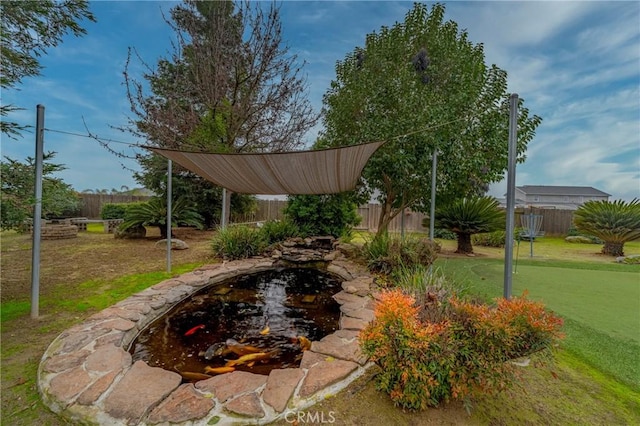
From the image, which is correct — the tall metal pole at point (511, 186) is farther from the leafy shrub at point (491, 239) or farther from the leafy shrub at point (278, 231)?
the leafy shrub at point (491, 239)

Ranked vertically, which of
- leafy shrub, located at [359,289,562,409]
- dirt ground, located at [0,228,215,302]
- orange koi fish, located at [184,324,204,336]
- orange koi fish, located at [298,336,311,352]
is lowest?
orange koi fish, located at [184,324,204,336]

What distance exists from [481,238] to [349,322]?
8094mm

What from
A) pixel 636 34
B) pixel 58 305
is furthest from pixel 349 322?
pixel 636 34

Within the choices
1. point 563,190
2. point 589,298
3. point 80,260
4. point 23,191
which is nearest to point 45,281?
point 80,260

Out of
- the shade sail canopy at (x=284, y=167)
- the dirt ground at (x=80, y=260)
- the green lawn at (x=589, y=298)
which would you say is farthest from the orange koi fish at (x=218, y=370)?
the dirt ground at (x=80, y=260)

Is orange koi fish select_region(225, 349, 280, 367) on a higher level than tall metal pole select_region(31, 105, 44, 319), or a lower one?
lower

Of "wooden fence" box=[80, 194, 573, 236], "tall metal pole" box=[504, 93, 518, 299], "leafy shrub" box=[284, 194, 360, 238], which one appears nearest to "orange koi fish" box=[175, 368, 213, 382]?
"tall metal pole" box=[504, 93, 518, 299]

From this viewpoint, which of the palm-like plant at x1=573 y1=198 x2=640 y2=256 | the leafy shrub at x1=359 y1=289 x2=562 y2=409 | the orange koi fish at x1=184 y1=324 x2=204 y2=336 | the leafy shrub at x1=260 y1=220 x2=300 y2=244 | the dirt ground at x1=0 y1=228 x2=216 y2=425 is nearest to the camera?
the leafy shrub at x1=359 y1=289 x2=562 y2=409

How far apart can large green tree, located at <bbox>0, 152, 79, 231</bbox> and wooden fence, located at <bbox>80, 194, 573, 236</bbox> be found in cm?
724

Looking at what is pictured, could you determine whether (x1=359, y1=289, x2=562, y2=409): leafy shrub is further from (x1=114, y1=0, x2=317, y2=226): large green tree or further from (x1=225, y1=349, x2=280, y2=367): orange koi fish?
(x1=114, y1=0, x2=317, y2=226): large green tree

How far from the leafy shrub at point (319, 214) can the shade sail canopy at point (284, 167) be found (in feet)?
9.83

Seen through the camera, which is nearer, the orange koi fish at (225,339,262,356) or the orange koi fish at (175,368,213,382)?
the orange koi fish at (175,368,213,382)

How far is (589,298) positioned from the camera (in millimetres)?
3547

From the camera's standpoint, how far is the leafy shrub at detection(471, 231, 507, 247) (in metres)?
8.66
